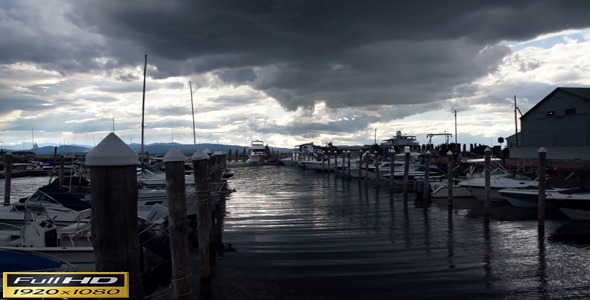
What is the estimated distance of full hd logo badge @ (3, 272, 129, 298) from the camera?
4.73 metres

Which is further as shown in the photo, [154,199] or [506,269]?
[154,199]

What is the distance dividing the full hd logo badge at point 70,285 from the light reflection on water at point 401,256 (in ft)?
13.3

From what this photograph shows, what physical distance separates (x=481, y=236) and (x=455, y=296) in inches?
261

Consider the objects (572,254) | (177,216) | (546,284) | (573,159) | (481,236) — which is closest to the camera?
(177,216)

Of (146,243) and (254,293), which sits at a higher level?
(146,243)

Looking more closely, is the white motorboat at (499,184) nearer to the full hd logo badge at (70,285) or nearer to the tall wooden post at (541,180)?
the tall wooden post at (541,180)

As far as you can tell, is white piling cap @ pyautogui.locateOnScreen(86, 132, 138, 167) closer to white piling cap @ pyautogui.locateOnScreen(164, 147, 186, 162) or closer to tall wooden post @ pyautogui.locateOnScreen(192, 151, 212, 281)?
white piling cap @ pyautogui.locateOnScreen(164, 147, 186, 162)

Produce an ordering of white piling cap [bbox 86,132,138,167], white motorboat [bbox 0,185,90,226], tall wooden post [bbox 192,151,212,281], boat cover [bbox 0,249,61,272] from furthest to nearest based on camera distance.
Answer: white motorboat [bbox 0,185,90,226] < tall wooden post [bbox 192,151,212,281] < boat cover [bbox 0,249,61,272] < white piling cap [bbox 86,132,138,167]

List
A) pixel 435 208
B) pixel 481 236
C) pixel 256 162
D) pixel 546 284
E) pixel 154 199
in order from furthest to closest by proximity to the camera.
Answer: pixel 256 162 → pixel 435 208 → pixel 154 199 → pixel 481 236 → pixel 546 284

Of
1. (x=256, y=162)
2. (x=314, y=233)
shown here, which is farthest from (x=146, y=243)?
(x=256, y=162)

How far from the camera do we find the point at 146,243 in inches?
439

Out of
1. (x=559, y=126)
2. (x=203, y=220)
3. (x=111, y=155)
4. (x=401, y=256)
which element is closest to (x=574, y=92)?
(x=559, y=126)

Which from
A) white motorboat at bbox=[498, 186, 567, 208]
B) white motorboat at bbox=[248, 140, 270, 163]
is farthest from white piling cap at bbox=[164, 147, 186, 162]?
white motorboat at bbox=[248, 140, 270, 163]

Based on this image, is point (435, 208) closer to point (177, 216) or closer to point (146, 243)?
point (146, 243)
